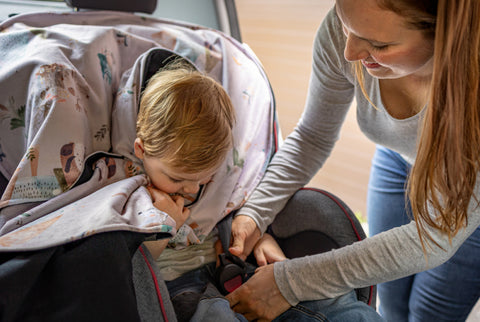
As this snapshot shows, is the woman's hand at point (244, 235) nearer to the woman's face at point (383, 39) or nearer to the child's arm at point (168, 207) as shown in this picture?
the child's arm at point (168, 207)

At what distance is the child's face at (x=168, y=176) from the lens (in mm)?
1015

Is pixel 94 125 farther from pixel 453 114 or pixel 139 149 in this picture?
pixel 453 114

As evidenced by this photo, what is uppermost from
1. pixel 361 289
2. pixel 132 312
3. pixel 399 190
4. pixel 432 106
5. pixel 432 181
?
pixel 432 106

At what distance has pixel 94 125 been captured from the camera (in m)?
1.07

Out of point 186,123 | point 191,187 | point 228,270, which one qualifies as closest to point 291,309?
point 228,270

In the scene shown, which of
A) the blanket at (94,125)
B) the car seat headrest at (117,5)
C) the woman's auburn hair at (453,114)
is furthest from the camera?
the car seat headrest at (117,5)

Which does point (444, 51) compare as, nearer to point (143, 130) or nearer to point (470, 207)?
point (470, 207)

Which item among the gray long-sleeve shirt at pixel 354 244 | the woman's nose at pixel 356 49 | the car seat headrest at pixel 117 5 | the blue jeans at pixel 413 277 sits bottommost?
the blue jeans at pixel 413 277

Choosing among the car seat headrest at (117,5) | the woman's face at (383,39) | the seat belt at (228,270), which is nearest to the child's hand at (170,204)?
the seat belt at (228,270)

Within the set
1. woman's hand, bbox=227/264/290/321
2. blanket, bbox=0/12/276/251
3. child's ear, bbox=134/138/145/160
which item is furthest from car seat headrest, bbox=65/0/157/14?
woman's hand, bbox=227/264/290/321

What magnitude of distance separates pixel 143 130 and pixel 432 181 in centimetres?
63

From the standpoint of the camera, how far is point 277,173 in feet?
4.03

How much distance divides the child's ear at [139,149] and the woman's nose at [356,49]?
512mm

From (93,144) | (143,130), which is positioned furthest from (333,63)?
(93,144)
